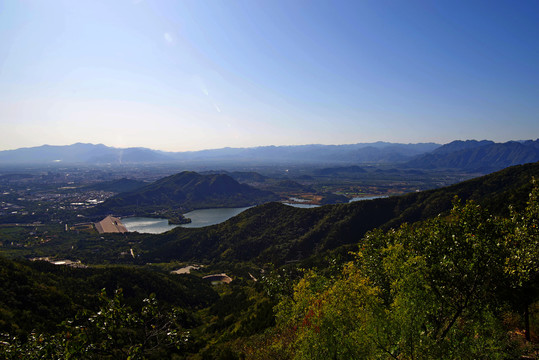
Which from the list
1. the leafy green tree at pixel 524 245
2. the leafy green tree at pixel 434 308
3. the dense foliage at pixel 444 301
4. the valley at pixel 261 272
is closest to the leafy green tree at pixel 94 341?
the valley at pixel 261 272

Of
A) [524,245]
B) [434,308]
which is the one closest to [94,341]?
[434,308]

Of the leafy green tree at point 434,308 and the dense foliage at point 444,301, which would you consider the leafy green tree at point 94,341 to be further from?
the dense foliage at point 444,301

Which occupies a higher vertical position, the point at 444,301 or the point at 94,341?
the point at 94,341

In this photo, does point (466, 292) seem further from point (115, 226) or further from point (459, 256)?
point (115, 226)

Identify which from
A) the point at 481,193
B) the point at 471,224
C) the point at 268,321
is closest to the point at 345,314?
the point at 471,224

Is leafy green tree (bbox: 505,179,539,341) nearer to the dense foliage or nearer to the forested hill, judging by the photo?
the dense foliage

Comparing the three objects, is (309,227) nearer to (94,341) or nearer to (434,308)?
(434,308)

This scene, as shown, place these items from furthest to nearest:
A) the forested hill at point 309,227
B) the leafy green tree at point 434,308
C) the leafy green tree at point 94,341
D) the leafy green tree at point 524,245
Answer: the forested hill at point 309,227
the leafy green tree at point 434,308
the leafy green tree at point 524,245
the leafy green tree at point 94,341

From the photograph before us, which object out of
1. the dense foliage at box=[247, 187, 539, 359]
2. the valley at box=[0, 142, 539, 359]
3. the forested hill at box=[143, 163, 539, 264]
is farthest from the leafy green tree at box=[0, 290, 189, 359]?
the forested hill at box=[143, 163, 539, 264]
